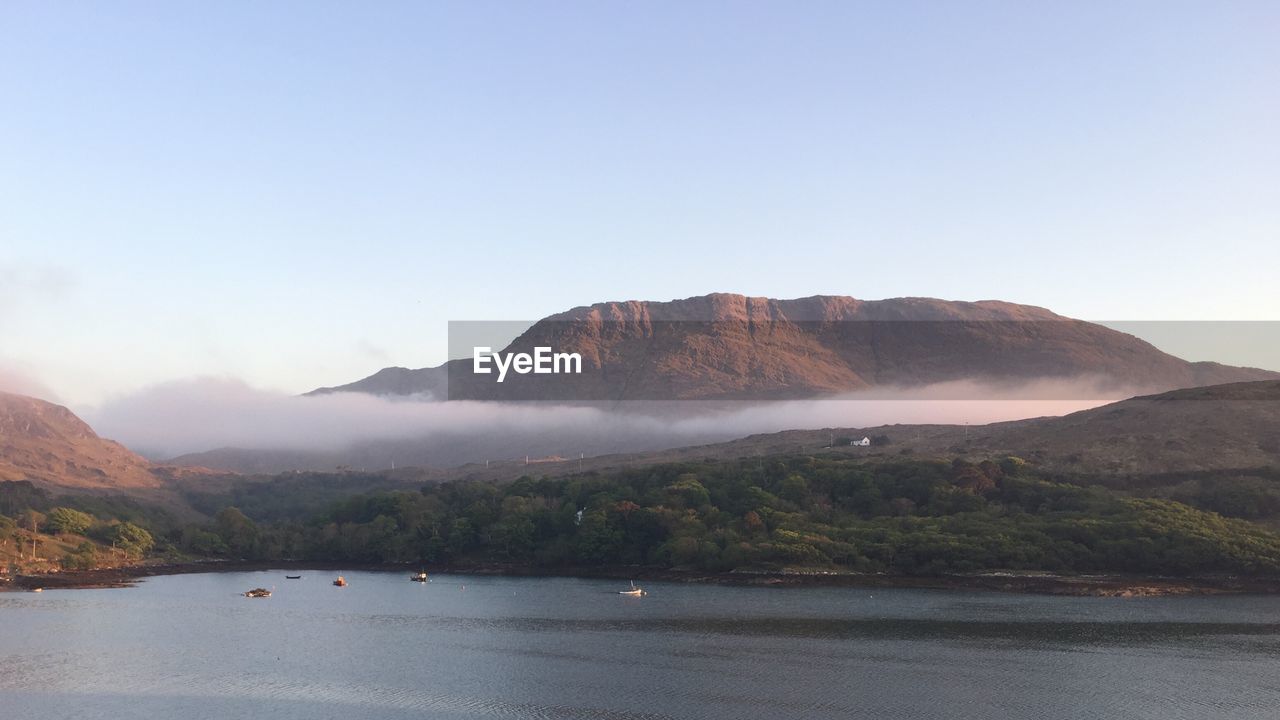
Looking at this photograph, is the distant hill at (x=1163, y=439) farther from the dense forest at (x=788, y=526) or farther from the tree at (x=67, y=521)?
the tree at (x=67, y=521)

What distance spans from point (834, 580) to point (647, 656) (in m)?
60.3

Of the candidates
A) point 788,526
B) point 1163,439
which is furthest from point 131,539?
point 1163,439

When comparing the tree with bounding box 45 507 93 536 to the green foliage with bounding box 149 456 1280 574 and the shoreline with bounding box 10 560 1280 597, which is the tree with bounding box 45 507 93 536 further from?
the green foliage with bounding box 149 456 1280 574

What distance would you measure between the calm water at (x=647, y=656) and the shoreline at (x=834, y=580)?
6.77m

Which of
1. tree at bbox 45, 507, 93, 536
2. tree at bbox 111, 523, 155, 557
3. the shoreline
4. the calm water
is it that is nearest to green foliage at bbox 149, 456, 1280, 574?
the shoreline

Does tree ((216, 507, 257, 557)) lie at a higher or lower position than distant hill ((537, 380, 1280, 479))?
lower

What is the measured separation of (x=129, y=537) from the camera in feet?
585

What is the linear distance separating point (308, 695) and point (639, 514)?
325 feet

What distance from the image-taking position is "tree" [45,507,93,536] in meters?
171

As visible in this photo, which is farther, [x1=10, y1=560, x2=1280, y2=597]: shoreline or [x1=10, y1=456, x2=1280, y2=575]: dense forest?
[x1=10, y1=456, x2=1280, y2=575]: dense forest

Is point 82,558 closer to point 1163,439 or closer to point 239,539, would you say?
point 239,539

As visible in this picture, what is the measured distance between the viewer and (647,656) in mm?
85500

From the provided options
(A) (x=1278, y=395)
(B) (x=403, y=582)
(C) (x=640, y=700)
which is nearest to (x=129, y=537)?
(B) (x=403, y=582)

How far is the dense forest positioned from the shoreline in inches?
93.8
